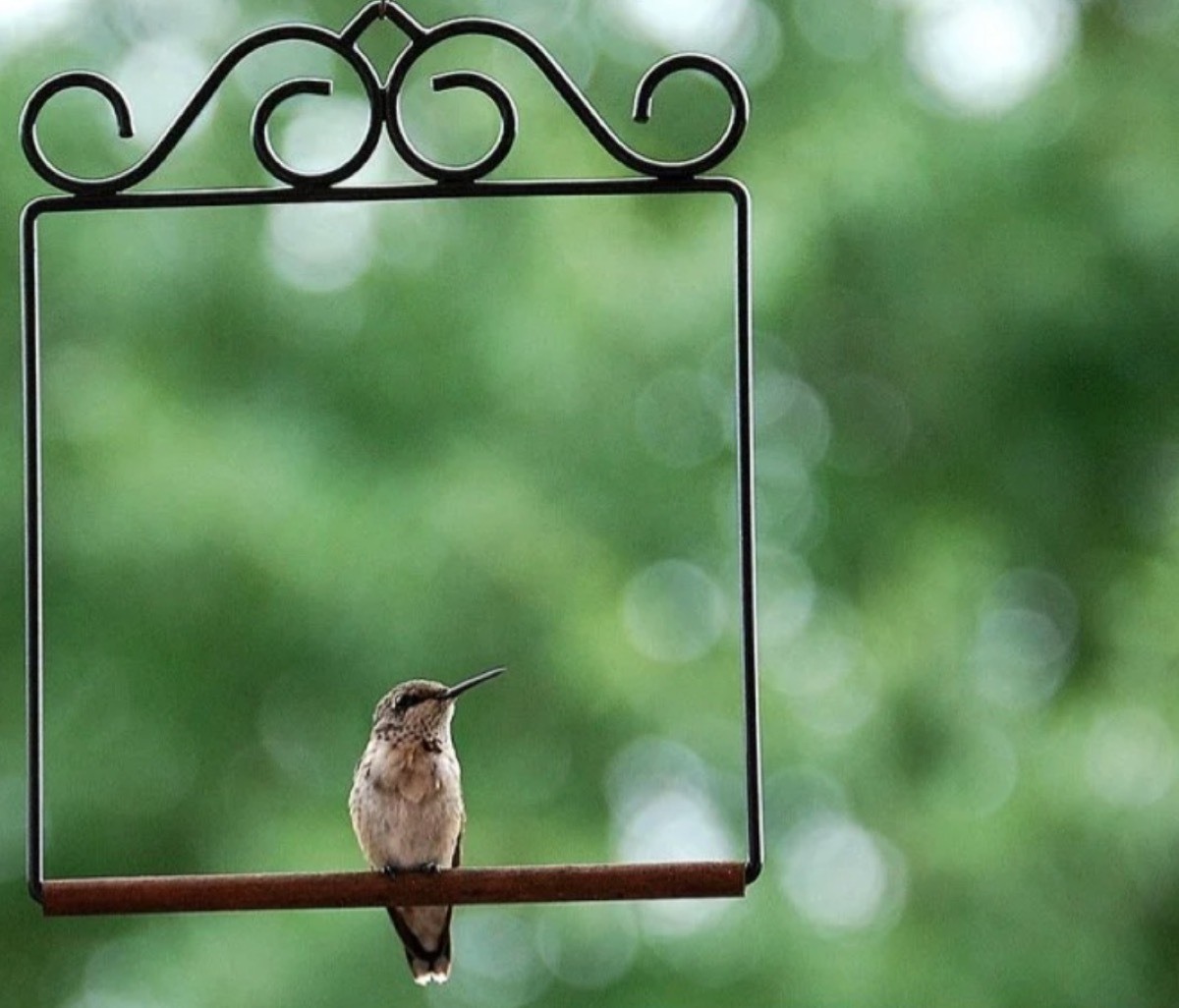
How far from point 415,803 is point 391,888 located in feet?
4.94

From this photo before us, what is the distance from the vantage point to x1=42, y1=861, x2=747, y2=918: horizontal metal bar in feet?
7.54

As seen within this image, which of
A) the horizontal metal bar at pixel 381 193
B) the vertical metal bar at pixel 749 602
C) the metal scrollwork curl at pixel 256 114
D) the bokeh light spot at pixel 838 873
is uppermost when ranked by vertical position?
the metal scrollwork curl at pixel 256 114

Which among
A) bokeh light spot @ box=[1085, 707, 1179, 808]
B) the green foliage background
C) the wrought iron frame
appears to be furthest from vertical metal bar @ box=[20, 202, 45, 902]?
bokeh light spot @ box=[1085, 707, 1179, 808]

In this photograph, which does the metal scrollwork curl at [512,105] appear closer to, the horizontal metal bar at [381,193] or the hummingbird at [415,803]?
the horizontal metal bar at [381,193]

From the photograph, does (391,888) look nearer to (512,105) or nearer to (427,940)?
(512,105)

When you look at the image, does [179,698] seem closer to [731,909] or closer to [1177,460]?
[731,909]

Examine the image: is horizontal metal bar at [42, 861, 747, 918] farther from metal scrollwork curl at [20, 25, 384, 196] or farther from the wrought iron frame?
metal scrollwork curl at [20, 25, 384, 196]

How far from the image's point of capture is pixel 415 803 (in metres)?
3.82

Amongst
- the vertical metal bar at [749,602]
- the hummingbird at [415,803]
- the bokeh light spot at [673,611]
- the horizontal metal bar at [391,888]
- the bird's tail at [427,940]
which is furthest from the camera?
the bokeh light spot at [673,611]

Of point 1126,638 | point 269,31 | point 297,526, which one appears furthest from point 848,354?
point 269,31

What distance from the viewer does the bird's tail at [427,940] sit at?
3.91 meters

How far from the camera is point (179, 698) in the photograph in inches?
231

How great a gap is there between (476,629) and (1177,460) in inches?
80.1

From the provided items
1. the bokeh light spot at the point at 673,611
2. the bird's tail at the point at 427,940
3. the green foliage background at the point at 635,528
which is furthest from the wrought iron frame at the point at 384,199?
the bokeh light spot at the point at 673,611
